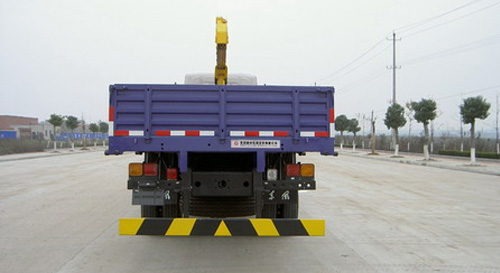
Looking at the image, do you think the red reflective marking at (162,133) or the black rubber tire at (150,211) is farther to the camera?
the black rubber tire at (150,211)

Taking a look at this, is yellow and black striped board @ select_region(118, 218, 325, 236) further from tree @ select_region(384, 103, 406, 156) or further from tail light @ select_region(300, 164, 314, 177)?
tree @ select_region(384, 103, 406, 156)

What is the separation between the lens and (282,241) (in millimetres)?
6137

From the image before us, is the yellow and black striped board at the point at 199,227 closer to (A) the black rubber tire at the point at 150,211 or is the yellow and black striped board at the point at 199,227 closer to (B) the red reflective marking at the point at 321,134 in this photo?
(A) the black rubber tire at the point at 150,211

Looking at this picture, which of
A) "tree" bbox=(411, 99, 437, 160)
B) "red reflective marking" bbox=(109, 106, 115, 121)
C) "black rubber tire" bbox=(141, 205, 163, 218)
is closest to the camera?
"red reflective marking" bbox=(109, 106, 115, 121)

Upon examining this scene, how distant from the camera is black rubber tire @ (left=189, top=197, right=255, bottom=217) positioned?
19.4 ft

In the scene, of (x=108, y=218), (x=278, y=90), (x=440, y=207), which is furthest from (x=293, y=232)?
(x=440, y=207)

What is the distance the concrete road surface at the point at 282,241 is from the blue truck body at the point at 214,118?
1405 mm

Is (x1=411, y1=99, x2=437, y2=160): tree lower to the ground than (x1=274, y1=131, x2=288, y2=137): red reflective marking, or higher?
higher

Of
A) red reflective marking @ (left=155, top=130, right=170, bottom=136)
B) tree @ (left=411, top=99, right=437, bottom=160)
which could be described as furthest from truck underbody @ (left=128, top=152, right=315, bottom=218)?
tree @ (left=411, top=99, right=437, bottom=160)

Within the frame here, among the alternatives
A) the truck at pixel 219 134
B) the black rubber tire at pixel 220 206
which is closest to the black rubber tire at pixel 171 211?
the truck at pixel 219 134

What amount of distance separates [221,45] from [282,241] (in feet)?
11.2

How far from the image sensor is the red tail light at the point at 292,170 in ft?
16.5

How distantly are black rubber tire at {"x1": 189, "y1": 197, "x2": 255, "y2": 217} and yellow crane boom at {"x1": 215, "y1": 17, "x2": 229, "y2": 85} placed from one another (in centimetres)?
238

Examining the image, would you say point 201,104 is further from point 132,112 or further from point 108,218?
point 108,218
